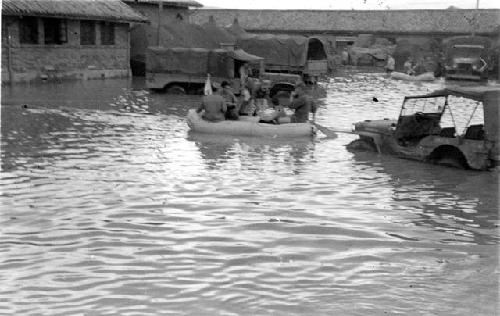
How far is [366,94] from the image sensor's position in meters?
26.7

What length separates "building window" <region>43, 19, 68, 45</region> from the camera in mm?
28266

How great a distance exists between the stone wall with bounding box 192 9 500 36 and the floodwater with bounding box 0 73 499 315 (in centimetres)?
3864

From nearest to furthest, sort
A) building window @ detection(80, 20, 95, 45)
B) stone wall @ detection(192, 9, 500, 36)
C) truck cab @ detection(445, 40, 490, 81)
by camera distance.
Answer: building window @ detection(80, 20, 95, 45) < truck cab @ detection(445, 40, 490, 81) < stone wall @ detection(192, 9, 500, 36)

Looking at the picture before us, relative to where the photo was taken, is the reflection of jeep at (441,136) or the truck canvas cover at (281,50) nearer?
the reflection of jeep at (441,136)

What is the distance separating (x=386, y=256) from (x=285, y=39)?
75.4ft

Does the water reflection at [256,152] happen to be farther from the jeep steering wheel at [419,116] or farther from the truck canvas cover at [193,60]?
the truck canvas cover at [193,60]

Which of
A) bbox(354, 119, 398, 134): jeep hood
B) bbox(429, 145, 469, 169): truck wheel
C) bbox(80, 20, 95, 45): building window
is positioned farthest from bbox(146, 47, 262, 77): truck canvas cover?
bbox(429, 145, 469, 169): truck wheel

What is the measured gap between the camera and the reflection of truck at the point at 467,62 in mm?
36438

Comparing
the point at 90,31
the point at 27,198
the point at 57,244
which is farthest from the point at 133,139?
the point at 90,31

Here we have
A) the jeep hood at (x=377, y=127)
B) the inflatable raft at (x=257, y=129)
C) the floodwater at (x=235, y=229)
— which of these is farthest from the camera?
the inflatable raft at (x=257, y=129)

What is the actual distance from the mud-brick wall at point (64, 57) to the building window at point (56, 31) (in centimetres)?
30

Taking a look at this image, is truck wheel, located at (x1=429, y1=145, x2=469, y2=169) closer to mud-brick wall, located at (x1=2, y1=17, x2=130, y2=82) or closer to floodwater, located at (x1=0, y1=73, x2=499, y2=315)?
floodwater, located at (x1=0, y1=73, x2=499, y2=315)

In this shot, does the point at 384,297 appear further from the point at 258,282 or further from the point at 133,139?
the point at 133,139

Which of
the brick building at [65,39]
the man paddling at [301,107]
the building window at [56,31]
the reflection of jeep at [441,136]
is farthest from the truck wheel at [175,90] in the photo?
the reflection of jeep at [441,136]
